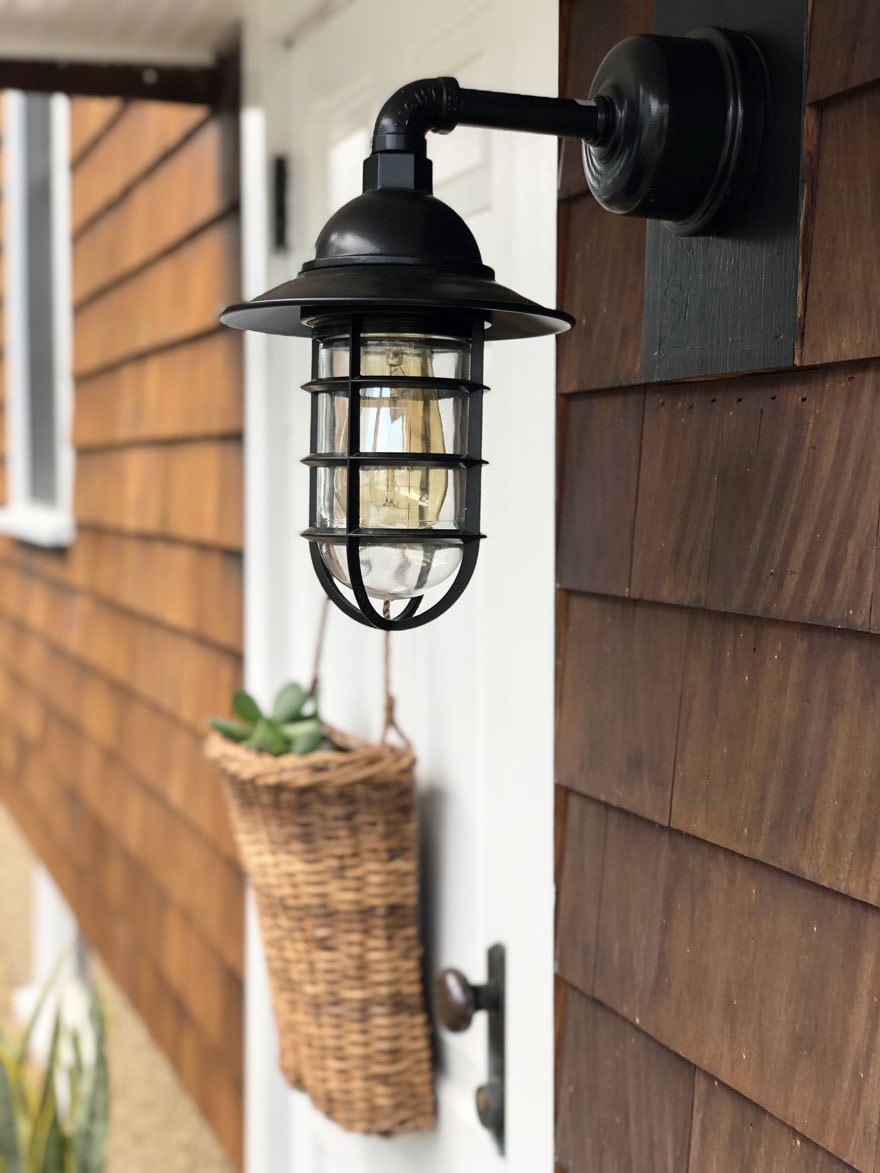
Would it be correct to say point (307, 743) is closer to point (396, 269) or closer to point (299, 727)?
point (299, 727)

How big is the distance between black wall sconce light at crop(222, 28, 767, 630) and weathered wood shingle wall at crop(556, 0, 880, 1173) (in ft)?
0.22

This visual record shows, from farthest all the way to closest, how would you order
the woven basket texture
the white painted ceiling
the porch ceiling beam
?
the porch ceiling beam → the white painted ceiling → the woven basket texture

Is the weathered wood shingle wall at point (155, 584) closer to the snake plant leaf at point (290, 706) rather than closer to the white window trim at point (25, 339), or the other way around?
the white window trim at point (25, 339)

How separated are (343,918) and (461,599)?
36cm

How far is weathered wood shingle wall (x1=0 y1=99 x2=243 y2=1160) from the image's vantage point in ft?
7.07

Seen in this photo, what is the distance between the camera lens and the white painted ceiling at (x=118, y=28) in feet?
5.97

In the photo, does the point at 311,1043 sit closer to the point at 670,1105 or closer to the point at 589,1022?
the point at 589,1022

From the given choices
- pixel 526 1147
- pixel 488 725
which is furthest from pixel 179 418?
pixel 526 1147

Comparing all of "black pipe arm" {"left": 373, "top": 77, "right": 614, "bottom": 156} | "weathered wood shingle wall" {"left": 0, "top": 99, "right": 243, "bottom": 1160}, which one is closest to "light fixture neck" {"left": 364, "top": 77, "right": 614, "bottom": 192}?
"black pipe arm" {"left": 373, "top": 77, "right": 614, "bottom": 156}

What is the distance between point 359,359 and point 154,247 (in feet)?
6.16

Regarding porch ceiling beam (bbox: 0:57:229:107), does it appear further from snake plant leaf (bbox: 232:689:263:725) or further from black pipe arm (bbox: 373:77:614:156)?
black pipe arm (bbox: 373:77:614:156)

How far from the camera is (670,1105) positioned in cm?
99

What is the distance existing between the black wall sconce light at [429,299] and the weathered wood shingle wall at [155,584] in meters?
1.27

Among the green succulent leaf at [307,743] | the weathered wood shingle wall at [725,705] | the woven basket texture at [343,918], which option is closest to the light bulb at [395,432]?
the weathered wood shingle wall at [725,705]
